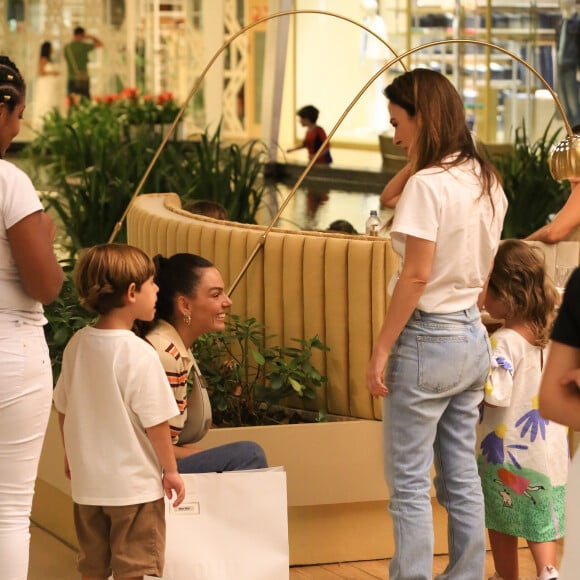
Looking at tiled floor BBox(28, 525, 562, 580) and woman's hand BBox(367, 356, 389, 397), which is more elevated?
woman's hand BBox(367, 356, 389, 397)

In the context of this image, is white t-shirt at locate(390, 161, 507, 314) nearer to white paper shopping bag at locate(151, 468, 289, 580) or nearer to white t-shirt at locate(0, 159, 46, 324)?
white paper shopping bag at locate(151, 468, 289, 580)

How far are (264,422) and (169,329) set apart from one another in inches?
38.2

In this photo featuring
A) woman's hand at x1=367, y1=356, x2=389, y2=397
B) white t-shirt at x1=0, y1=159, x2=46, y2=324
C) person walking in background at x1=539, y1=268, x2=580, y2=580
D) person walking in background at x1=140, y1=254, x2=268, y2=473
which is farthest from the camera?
person walking in background at x1=140, y1=254, x2=268, y2=473

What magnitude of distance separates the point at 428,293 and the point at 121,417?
2.56 feet

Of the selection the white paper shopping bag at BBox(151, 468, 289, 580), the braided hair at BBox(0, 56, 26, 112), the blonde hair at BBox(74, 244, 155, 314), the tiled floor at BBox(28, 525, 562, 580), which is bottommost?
the tiled floor at BBox(28, 525, 562, 580)

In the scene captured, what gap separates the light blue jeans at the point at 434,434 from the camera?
2.99 m

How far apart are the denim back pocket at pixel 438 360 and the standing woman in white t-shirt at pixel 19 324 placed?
0.87 metres

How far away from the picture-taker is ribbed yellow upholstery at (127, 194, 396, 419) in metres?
4.00

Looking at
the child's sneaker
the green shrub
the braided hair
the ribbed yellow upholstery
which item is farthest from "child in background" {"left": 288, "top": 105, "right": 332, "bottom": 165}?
the braided hair

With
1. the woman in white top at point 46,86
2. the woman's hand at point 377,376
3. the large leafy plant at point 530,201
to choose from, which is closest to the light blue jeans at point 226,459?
the woman's hand at point 377,376

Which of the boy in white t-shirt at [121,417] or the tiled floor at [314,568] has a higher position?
the boy in white t-shirt at [121,417]

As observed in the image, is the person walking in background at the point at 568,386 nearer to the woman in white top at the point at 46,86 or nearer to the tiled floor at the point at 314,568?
the tiled floor at the point at 314,568

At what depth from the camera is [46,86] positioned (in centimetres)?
2261

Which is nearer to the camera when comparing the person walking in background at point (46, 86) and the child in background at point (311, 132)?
the child in background at point (311, 132)
